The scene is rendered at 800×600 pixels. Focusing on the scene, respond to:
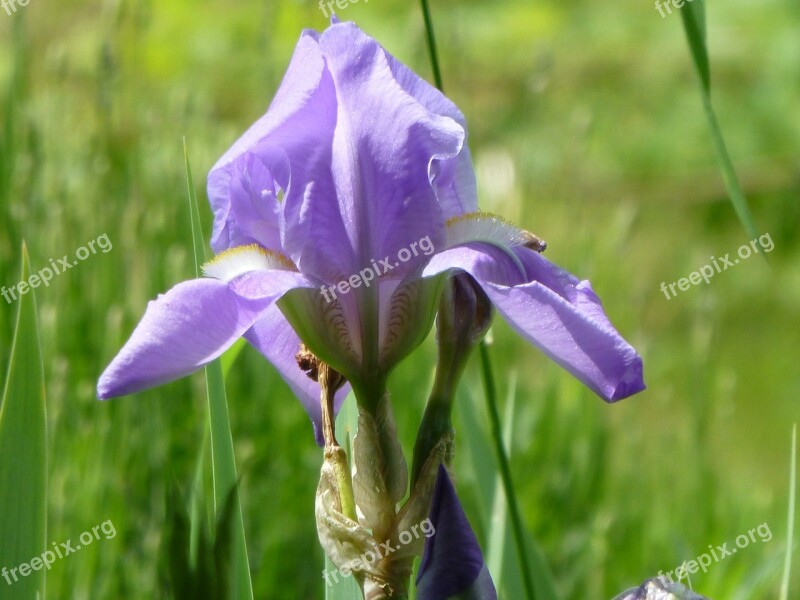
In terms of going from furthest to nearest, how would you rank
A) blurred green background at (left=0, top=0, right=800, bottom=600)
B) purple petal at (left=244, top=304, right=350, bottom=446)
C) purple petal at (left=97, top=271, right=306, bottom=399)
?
blurred green background at (left=0, top=0, right=800, bottom=600)
purple petal at (left=244, top=304, right=350, bottom=446)
purple petal at (left=97, top=271, right=306, bottom=399)

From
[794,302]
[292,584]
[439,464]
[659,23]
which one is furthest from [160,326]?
[659,23]

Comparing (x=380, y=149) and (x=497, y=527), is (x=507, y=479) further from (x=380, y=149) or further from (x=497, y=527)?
(x=380, y=149)

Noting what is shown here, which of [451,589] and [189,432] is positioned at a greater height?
[189,432]

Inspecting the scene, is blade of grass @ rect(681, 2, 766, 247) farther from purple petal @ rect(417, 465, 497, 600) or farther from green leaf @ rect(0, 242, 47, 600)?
green leaf @ rect(0, 242, 47, 600)

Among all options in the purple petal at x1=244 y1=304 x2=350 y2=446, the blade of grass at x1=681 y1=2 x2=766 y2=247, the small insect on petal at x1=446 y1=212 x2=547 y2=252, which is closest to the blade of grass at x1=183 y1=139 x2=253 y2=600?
the purple petal at x1=244 y1=304 x2=350 y2=446

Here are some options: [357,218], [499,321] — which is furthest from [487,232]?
[499,321]

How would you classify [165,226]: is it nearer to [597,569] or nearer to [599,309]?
[597,569]
